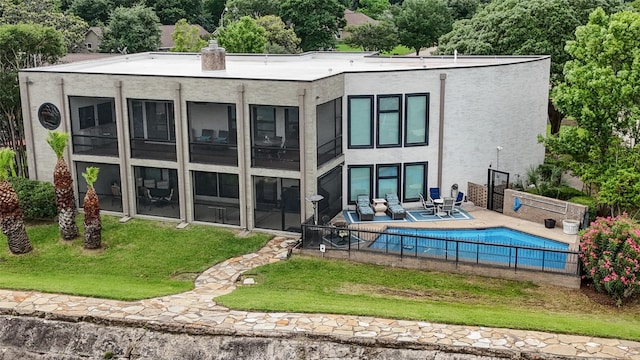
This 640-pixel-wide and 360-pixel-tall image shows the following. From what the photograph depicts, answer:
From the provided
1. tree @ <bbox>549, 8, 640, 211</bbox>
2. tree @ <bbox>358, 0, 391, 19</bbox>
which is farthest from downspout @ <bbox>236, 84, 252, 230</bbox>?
tree @ <bbox>358, 0, 391, 19</bbox>

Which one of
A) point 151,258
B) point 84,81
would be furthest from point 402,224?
point 84,81

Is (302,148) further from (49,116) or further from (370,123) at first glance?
(49,116)

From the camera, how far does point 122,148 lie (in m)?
29.4

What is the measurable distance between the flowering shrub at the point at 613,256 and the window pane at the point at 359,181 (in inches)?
394

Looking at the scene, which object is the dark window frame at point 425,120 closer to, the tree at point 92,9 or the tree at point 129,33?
the tree at point 129,33

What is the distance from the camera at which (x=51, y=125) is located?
30.3 metres

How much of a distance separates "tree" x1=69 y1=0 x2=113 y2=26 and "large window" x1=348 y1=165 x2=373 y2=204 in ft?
222

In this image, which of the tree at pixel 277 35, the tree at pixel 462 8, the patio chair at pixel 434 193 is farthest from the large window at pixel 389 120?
the tree at pixel 462 8

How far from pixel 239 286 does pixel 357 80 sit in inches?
419

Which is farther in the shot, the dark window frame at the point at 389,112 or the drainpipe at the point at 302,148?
the dark window frame at the point at 389,112

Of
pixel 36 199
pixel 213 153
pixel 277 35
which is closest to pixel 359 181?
pixel 213 153

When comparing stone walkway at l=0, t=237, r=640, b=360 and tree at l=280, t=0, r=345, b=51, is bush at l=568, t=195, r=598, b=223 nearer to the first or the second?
stone walkway at l=0, t=237, r=640, b=360

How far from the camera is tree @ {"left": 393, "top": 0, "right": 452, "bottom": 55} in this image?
7944cm

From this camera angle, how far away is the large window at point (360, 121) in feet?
96.4
